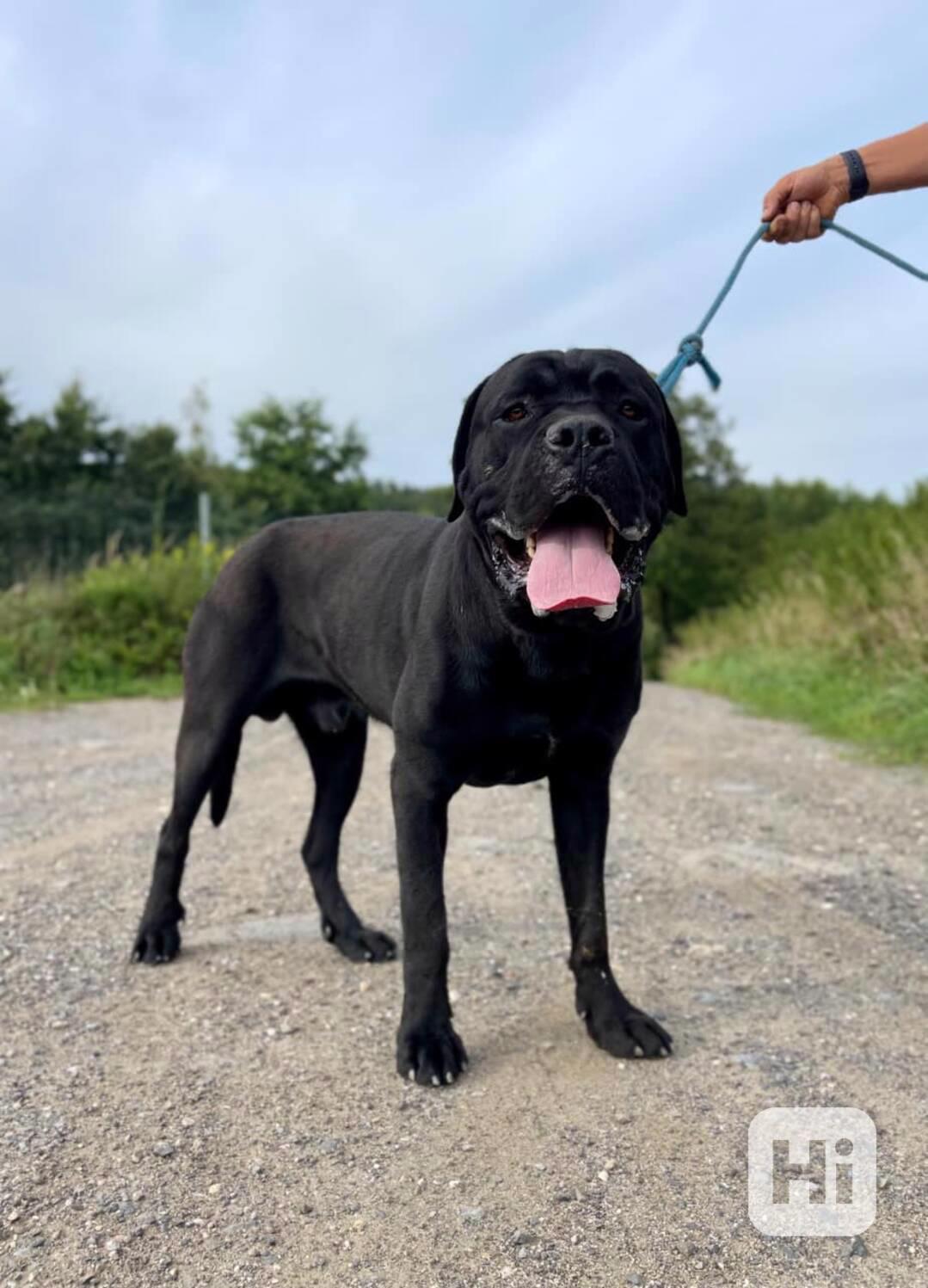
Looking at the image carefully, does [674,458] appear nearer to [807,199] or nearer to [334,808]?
[807,199]

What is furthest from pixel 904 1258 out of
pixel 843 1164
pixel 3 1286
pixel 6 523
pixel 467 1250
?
pixel 6 523

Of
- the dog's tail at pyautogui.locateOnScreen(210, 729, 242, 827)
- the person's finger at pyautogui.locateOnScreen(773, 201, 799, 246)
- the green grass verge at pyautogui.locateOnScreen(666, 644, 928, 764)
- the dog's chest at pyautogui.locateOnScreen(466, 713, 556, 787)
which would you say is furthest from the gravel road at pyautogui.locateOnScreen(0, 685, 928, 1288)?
the green grass verge at pyautogui.locateOnScreen(666, 644, 928, 764)

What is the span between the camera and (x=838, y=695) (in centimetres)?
1002

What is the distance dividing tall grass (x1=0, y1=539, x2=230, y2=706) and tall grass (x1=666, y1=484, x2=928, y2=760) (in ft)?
20.0

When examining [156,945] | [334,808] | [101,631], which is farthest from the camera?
[101,631]

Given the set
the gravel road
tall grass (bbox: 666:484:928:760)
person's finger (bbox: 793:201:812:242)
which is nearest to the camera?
the gravel road

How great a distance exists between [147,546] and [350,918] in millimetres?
16179

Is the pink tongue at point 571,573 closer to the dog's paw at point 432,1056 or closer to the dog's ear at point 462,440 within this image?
the dog's ear at point 462,440

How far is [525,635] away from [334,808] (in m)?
1.58

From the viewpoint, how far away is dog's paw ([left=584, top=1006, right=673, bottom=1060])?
2.88 m

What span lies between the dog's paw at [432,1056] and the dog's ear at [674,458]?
1.43 metres

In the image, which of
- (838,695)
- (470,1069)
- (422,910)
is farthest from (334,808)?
(838,695)

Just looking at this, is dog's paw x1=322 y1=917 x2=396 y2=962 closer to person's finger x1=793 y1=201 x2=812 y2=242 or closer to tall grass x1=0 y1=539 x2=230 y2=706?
person's finger x1=793 y1=201 x2=812 y2=242

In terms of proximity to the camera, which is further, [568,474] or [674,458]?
[674,458]
